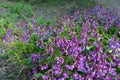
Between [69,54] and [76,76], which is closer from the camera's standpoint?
[76,76]

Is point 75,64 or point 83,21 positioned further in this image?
point 83,21

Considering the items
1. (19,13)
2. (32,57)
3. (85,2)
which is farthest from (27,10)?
(32,57)

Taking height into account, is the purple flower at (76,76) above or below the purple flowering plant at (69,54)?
below

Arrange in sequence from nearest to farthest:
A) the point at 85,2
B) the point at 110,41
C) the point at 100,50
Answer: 1. the point at 100,50
2. the point at 110,41
3. the point at 85,2

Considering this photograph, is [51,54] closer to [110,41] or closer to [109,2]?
[110,41]

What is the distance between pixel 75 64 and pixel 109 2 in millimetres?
6507

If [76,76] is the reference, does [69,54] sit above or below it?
above

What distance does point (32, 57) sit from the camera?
4402 millimetres

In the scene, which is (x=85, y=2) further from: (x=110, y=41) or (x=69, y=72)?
(x=69, y=72)

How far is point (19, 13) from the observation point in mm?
7832

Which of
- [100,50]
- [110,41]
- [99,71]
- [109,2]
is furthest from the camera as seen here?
[109,2]

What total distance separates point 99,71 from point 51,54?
0.70 m

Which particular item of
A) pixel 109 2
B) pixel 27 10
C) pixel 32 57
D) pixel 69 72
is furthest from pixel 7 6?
pixel 69 72

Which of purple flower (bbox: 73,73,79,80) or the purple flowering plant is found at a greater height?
the purple flowering plant
